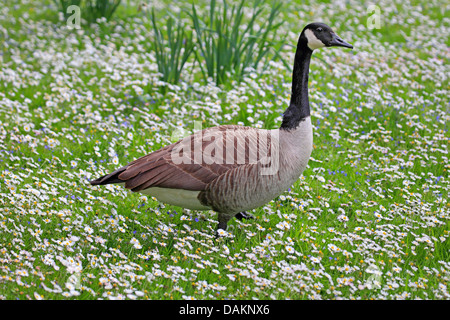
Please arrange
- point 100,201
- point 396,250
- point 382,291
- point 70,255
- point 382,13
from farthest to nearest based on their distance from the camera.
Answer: point 382,13 < point 100,201 < point 396,250 < point 70,255 < point 382,291

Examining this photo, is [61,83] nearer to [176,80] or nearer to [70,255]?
[176,80]

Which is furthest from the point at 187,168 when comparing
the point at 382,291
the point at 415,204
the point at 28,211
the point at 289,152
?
the point at 415,204

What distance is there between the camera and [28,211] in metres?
4.98

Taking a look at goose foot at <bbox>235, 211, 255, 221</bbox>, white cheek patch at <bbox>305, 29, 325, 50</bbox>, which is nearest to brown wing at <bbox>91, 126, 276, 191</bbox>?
goose foot at <bbox>235, 211, 255, 221</bbox>

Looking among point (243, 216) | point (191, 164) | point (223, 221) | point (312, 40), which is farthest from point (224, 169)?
point (312, 40)

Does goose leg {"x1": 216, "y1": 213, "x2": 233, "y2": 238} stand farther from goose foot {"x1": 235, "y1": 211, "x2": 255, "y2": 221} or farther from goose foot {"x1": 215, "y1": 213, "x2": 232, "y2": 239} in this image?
goose foot {"x1": 235, "y1": 211, "x2": 255, "y2": 221}

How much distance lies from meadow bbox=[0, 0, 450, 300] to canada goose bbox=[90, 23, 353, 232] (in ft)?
1.27

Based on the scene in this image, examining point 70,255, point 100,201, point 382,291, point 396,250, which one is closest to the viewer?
point 382,291

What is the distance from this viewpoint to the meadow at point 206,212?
436cm

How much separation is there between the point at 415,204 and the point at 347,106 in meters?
2.44

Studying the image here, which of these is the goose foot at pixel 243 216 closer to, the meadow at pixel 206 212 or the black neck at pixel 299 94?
the meadow at pixel 206 212

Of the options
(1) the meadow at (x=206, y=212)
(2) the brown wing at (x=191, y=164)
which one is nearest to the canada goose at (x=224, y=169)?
(2) the brown wing at (x=191, y=164)

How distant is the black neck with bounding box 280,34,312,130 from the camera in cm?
511

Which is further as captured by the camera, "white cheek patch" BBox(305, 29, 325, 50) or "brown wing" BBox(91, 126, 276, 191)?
"white cheek patch" BBox(305, 29, 325, 50)
